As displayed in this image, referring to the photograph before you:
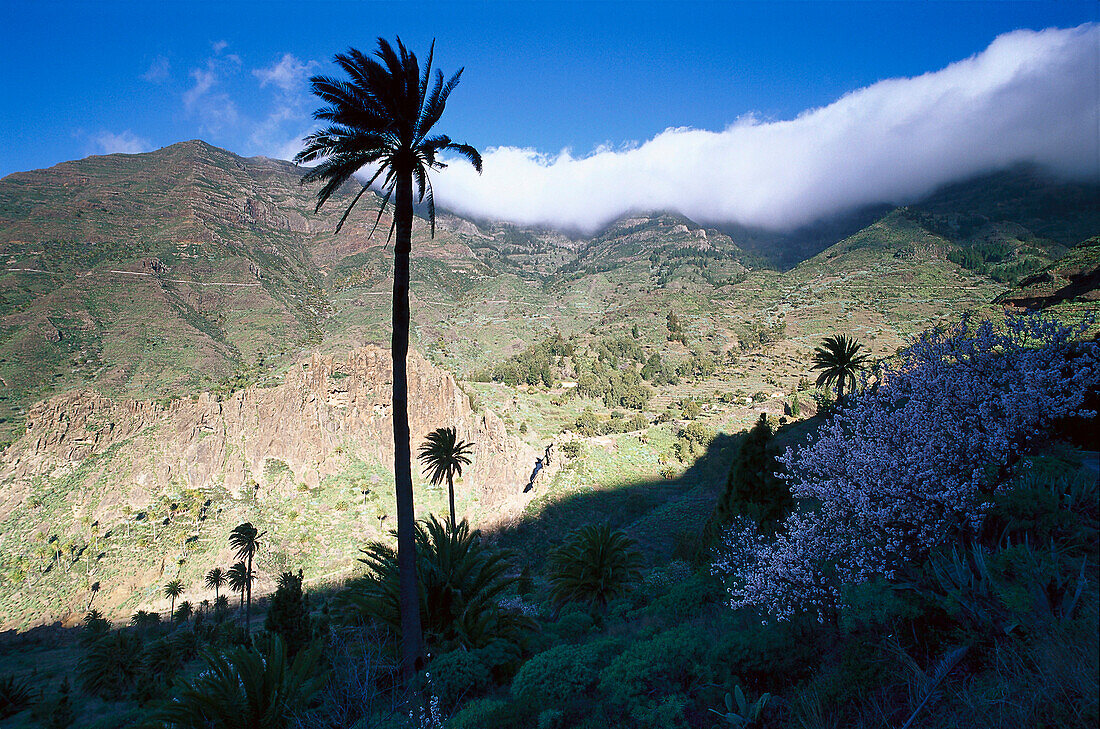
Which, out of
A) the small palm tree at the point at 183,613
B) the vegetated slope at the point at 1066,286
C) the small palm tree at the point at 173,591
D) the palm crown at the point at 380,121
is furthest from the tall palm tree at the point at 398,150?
the small palm tree at the point at 173,591

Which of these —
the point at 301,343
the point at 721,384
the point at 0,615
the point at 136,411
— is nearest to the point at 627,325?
the point at 721,384

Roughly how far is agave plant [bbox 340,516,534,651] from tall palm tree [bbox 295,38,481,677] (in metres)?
2.14

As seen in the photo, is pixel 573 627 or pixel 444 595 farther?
pixel 573 627

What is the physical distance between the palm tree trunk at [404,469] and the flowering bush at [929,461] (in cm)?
561

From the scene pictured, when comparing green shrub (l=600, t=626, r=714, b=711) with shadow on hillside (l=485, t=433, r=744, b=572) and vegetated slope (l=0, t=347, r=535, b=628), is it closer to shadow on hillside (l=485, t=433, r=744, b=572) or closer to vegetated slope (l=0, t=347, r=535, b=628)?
shadow on hillside (l=485, t=433, r=744, b=572)

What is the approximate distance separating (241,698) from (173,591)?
60.9m

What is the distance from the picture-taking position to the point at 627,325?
10794 centimetres

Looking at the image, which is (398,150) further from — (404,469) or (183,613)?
(183,613)

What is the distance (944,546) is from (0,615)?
80.6m

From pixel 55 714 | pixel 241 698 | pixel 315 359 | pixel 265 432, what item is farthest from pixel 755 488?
pixel 315 359

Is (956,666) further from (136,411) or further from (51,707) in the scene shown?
(136,411)

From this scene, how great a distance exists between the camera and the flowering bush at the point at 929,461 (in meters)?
5.94

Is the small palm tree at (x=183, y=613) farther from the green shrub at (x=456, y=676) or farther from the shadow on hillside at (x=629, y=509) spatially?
the green shrub at (x=456, y=676)

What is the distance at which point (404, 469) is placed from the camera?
27.1 ft
